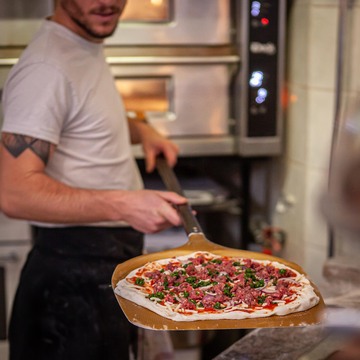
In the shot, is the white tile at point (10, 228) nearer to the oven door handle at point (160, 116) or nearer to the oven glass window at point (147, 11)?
the oven door handle at point (160, 116)

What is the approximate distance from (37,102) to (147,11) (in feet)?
3.10

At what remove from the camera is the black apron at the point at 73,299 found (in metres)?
1.50

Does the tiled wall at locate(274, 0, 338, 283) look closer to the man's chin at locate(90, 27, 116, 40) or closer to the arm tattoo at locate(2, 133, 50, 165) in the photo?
the man's chin at locate(90, 27, 116, 40)

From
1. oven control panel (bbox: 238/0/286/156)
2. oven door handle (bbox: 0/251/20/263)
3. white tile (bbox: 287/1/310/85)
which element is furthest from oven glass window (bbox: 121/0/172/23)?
oven door handle (bbox: 0/251/20/263)

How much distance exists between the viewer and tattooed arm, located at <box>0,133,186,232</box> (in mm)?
1634

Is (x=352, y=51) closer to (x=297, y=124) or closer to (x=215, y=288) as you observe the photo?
(x=297, y=124)

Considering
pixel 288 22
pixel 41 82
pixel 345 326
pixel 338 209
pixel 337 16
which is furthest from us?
pixel 288 22

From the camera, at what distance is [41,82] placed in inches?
65.7

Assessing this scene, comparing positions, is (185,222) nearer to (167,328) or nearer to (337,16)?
(167,328)

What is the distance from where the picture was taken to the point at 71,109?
68.4 inches

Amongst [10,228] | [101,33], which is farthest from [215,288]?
[10,228]

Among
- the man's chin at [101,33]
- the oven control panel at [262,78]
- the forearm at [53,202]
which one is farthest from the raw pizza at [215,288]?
the oven control panel at [262,78]

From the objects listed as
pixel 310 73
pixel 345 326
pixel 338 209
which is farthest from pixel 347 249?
pixel 338 209

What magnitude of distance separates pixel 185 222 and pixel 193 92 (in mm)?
1058
